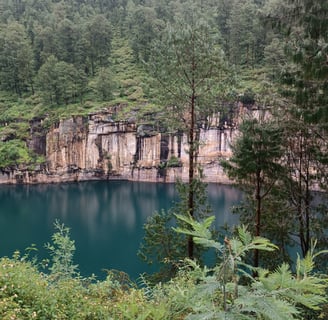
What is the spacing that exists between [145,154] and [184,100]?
24.4m

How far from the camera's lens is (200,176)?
9.84 meters

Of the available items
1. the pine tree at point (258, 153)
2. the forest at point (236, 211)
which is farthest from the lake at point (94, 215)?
the pine tree at point (258, 153)

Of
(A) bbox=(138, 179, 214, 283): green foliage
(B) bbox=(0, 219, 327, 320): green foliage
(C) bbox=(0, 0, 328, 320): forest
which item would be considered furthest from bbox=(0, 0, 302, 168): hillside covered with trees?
(B) bbox=(0, 219, 327, 320): green foliage

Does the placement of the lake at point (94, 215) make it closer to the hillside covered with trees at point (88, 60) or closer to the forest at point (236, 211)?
the forest at point (236, 211)

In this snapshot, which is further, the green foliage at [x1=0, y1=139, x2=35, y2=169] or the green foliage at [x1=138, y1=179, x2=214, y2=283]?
the green foliage at [x1=0, y1=139, x2=35, y2=169]

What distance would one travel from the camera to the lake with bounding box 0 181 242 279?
18.1 metres

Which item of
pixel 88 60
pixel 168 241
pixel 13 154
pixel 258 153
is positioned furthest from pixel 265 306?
pixel 88 60

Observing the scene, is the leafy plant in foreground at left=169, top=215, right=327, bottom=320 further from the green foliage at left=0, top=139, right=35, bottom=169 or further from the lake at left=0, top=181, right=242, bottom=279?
the green foliage at left=0, top=139, right=35, bottom=169

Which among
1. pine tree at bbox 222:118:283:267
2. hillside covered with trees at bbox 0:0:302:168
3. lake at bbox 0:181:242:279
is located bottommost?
lake at bbox 0:181:242:279

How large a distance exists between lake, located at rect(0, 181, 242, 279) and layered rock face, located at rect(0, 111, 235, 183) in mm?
1090

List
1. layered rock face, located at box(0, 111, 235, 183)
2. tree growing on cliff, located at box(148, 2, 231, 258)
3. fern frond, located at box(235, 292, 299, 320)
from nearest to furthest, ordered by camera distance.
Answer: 1. fern frond, located at box(235, 292, 299, 320)
2. tree growing on cliff, located at box(148, 2, 231, 258)
3. layered rock face, located at box(0, 111, 235, 183)

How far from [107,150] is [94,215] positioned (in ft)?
31.9

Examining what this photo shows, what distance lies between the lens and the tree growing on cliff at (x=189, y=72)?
930cm

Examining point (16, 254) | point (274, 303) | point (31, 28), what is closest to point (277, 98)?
point (16, 254)
